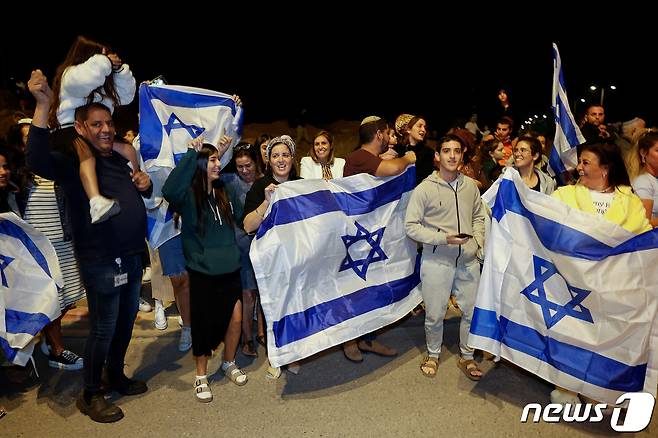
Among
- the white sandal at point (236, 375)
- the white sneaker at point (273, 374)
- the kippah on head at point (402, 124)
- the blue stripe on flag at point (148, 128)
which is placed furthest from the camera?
the kippah on head at point (402, 124)

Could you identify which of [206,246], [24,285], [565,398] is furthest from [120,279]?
[565,398]

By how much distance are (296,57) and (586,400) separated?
22.5 meters

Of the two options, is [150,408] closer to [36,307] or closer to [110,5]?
[36,307]

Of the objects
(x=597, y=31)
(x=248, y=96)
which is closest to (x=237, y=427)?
(x=597, y=31)

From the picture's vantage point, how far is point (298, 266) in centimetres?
367

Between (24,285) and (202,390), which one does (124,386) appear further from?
(24,285)

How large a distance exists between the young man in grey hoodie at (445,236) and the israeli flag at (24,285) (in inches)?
112

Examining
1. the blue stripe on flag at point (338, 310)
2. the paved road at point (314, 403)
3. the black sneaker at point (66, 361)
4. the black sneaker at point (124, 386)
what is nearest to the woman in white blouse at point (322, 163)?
the blue stripe on flag at point (338, 310)

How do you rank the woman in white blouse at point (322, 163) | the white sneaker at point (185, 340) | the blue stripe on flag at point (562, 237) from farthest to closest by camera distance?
the woman in white blouse at point (322, 163) < the white sneaker at point (185, 340) < the blue stripe on flag at point (562, 237)

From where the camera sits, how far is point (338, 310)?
3.87 m

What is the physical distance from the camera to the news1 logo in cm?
322

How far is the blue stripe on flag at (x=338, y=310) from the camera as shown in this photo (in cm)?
363

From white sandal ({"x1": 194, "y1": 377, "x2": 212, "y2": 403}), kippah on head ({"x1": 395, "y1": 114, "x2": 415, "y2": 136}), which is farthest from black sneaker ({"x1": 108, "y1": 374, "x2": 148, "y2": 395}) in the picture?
kippah on head ({"x1": 395, "y1": 114, "x2": 415, "y2": 136})

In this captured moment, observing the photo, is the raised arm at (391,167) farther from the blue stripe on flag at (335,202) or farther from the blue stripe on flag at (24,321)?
the blue stripe on flag at (24,321)
